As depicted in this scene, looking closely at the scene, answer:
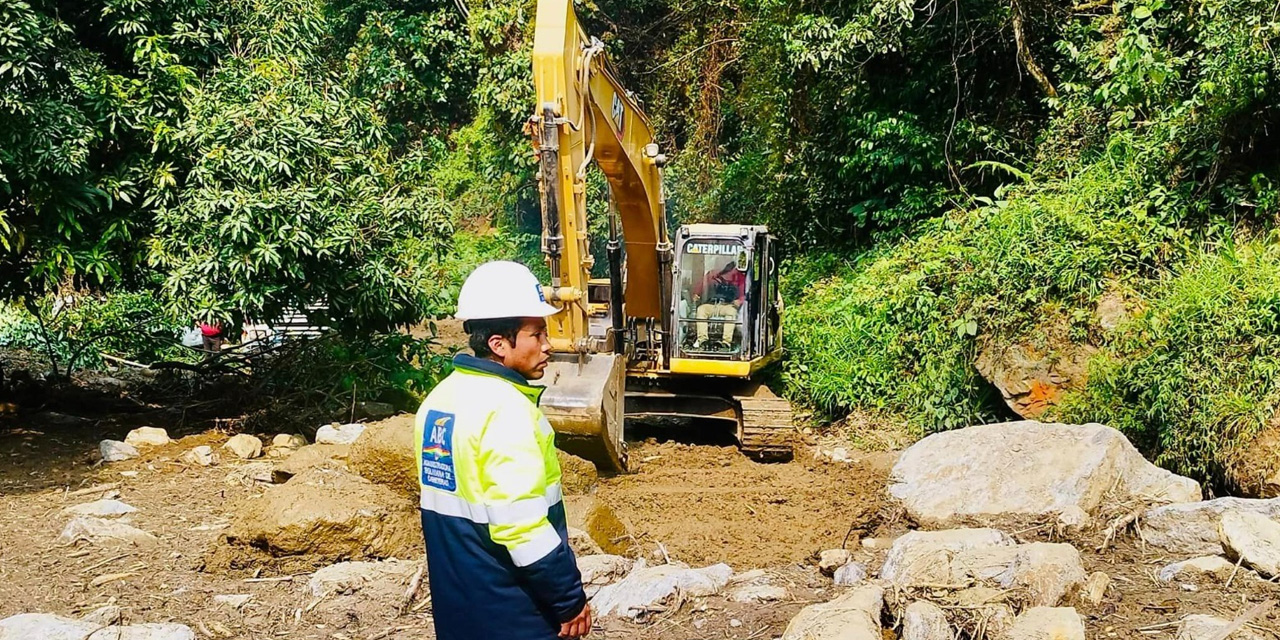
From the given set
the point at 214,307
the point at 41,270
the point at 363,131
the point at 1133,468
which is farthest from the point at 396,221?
the point at 1133,468

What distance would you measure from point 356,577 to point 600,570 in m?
1.23

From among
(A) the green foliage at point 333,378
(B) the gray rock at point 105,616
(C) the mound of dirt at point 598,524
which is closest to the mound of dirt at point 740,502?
(C) the mound of dirt at point 598,524

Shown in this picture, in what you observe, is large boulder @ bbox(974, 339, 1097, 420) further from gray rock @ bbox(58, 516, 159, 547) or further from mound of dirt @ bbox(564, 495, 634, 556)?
gray rock @ bbox(58, 516, 159, 547)

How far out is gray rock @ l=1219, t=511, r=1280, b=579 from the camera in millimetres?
4828

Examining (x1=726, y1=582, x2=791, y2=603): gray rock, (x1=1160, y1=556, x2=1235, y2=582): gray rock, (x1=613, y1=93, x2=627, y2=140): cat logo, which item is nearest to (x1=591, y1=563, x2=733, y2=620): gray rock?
(x1=726, y1=582, x2=791, y2=603): gray rock

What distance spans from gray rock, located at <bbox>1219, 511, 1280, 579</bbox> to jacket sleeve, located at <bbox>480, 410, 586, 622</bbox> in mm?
3682

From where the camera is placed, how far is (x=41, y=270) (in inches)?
337

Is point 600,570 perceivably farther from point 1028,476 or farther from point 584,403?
point 1028,476

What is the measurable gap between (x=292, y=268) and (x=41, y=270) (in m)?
1.96

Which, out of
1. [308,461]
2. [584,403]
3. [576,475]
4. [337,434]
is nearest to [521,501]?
[576,475]

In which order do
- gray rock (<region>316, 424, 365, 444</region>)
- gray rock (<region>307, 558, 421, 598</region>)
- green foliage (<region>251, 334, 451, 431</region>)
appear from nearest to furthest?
gray rock (<region>307, 558, 421, 598</region>) < gray rock (<region>316, 424, 365, 444</region>) < green foliage (<region>251, 334, 451, 431</region>)

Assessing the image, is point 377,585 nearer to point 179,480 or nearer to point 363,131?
point 179,480

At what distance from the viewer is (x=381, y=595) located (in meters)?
5.19

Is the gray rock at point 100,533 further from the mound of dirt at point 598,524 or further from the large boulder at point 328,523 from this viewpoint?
the mound of dirt at point 598,524
